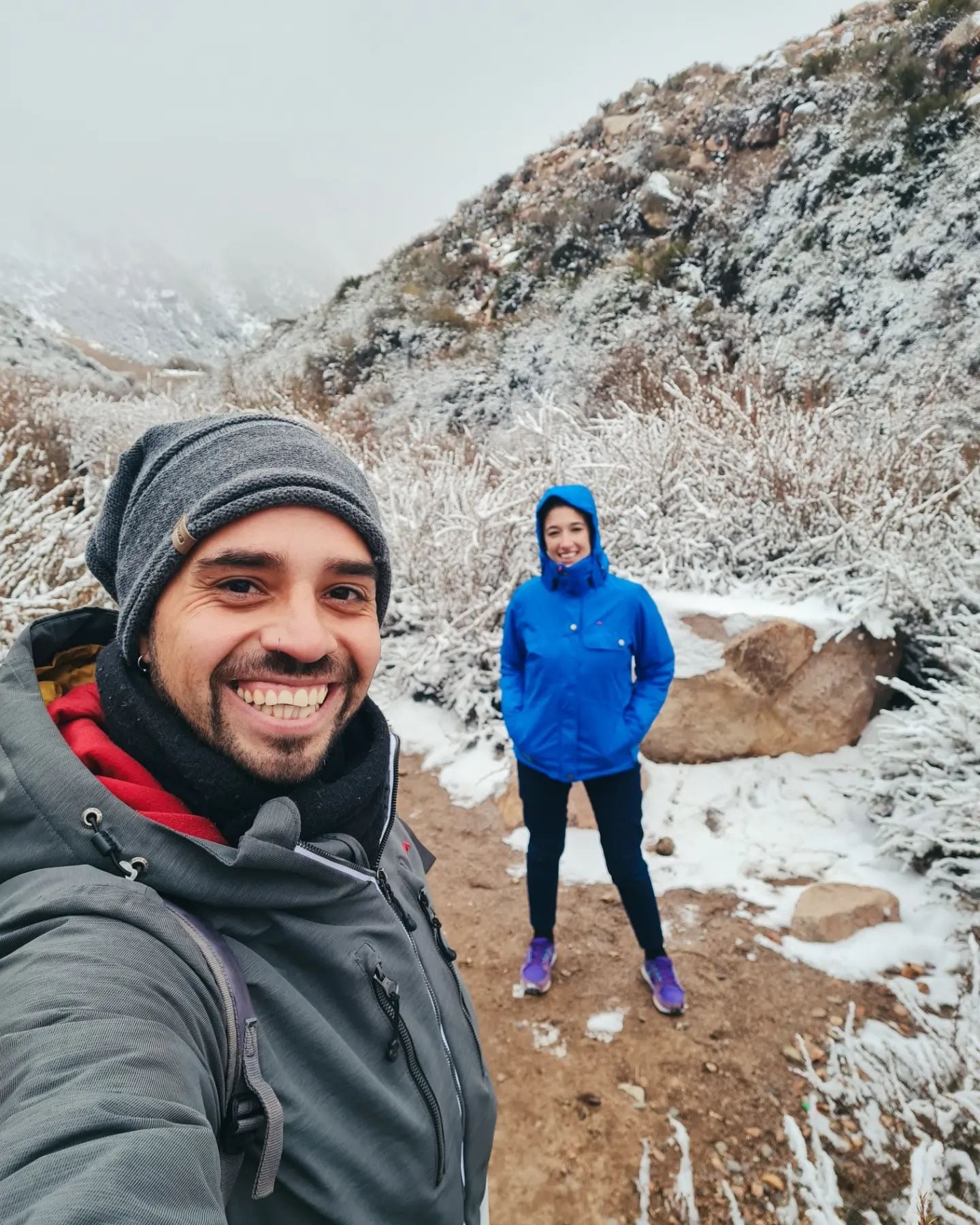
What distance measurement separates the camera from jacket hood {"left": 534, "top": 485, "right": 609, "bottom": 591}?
8.21ft

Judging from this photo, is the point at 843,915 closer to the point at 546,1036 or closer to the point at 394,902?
the point at 546,1036

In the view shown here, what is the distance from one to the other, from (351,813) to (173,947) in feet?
1.07

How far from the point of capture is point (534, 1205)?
201 centimetres

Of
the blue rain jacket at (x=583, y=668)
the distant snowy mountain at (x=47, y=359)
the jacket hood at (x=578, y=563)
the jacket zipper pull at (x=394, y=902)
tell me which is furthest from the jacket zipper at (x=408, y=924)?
the distant snowy mountain at (x=47, y=359)

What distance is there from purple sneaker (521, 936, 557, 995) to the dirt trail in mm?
57

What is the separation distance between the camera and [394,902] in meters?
1.13

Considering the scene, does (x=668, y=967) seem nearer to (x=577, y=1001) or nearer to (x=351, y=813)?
(x=577, y=1001)

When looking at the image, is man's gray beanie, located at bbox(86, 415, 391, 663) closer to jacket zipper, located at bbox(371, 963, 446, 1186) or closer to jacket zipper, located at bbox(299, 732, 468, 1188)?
jacket zipper, located at bbox(299, 732, 468, 1188)

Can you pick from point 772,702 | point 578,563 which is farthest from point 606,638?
point 772,702

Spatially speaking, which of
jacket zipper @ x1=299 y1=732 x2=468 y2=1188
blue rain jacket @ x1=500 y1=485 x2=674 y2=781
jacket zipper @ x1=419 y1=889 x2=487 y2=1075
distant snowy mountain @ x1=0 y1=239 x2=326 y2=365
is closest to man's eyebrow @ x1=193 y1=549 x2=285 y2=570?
jacket zipper @ x1=299 y1=732 x2=468 y2=1188

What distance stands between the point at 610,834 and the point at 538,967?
0.83 metres

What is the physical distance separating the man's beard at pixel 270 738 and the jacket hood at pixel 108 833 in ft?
0.27

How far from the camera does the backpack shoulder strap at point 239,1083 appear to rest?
70cm

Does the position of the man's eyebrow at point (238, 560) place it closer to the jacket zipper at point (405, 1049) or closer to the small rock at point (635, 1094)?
the jacket zipper at point (405, 1049)
